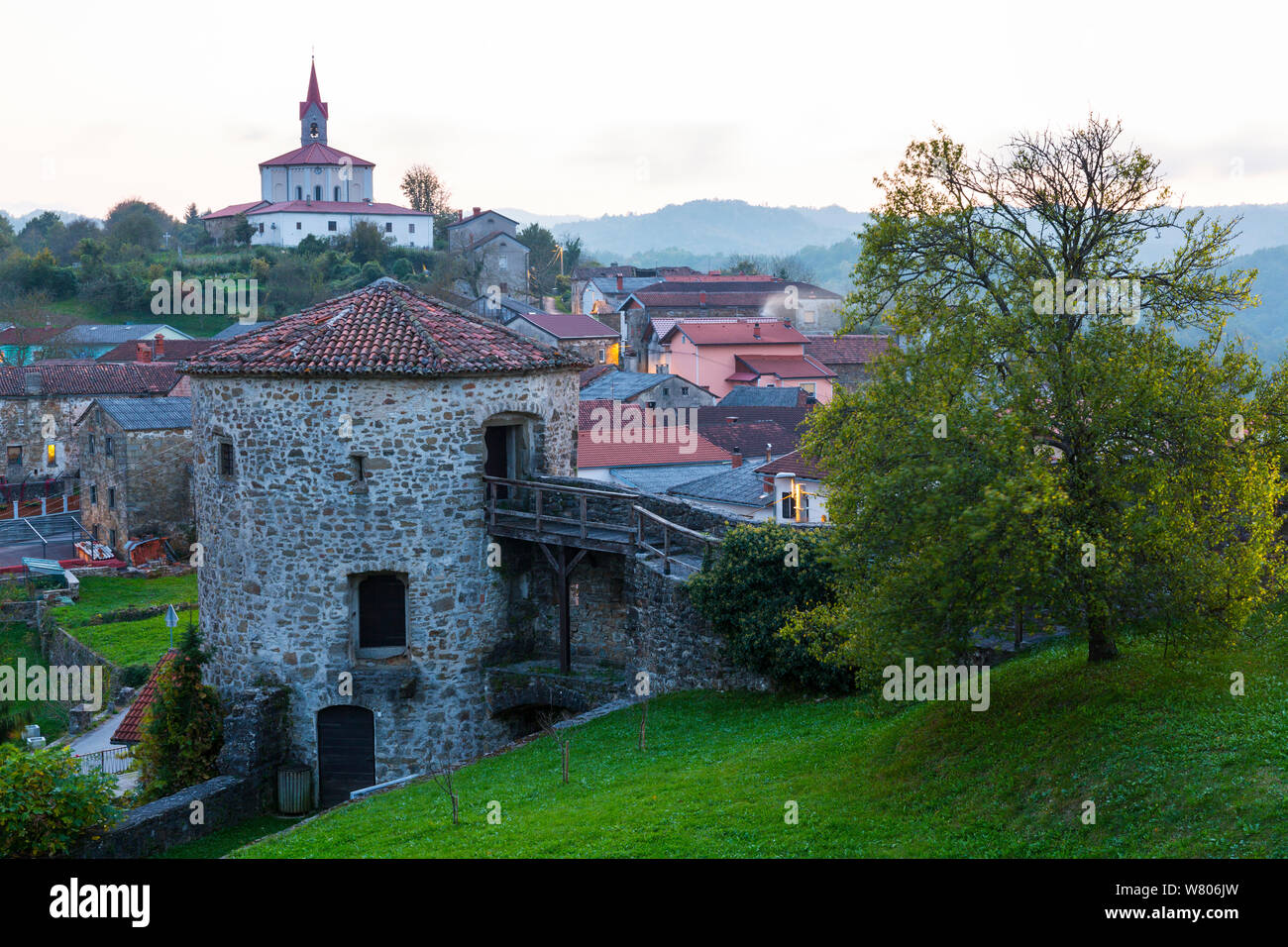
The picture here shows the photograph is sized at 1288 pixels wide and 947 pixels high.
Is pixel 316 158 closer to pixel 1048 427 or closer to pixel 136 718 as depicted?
pixel 136 718

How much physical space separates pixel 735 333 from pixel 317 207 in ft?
181

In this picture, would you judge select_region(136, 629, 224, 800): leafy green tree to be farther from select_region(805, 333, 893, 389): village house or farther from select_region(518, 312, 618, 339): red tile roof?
select_region(805, 333, 893, 389): village house

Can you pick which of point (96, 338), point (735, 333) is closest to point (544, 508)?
point (735, 333)

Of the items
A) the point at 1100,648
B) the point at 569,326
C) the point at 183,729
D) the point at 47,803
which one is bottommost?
the point at 183,729

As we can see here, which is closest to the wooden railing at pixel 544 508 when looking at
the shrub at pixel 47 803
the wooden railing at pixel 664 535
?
the wooden railing at pixel 664 535

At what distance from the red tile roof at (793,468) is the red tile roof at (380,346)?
1166 cm

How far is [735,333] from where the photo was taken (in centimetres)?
7606

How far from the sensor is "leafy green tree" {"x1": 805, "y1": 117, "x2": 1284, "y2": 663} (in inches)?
489

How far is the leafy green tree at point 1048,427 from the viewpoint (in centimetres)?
1241

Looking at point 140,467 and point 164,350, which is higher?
point 164,350

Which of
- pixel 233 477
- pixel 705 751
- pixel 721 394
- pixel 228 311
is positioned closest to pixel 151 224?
pixel 228 311

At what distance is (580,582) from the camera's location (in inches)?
931
